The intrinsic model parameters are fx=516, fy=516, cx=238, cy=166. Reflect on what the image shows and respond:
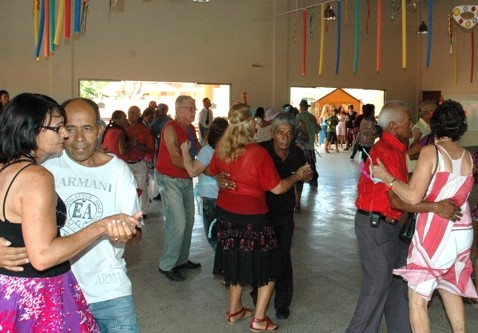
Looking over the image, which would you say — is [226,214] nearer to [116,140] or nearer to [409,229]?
[409,229]

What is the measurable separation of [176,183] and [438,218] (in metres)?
2.43

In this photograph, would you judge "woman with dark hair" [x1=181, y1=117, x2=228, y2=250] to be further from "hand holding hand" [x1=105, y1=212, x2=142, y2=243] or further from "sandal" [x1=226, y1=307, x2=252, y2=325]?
"hand holding hand" [x1=105, y1=212, x2=142, y2=243]

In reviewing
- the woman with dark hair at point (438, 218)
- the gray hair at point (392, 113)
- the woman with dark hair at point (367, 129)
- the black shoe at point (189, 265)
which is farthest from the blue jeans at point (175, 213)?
the woman with dark hair at point (367, 129)

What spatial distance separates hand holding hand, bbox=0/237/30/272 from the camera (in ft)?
5.64

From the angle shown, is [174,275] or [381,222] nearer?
[381,222]

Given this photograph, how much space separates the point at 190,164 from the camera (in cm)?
432

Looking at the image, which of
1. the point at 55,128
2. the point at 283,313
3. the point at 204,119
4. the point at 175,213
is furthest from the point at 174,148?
the point at 204,119

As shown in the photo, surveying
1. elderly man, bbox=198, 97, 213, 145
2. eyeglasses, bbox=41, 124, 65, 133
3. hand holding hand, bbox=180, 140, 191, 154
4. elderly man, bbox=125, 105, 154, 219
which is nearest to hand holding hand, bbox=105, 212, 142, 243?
eyeglasses, bbox=41, 124, 65, 133

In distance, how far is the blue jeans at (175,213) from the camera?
458 centimetres

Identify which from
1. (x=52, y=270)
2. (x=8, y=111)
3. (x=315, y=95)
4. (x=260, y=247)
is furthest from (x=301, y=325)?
(x=315, y=95)

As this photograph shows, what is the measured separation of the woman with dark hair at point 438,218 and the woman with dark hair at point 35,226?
160 centimetres

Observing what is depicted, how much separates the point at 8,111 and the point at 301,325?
2600mm

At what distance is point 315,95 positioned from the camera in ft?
59.8

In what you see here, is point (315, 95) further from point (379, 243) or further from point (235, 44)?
point (379, 243)
